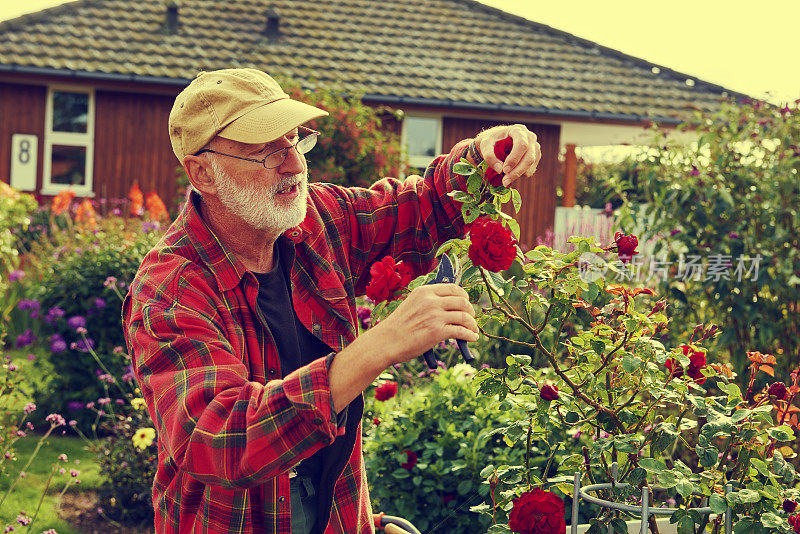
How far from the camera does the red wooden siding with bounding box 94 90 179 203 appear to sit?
12.1 m

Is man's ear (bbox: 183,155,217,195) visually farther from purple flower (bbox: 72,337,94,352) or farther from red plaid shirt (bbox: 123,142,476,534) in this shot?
purple flower (bbox: 72,337,94,352)

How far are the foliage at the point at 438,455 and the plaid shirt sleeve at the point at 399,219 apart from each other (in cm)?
88

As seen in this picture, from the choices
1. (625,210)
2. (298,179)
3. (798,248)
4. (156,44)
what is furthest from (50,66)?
(298,179)

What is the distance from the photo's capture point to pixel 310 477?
2.10 m

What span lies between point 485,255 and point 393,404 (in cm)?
225

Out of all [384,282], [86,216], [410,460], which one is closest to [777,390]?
[384,282]

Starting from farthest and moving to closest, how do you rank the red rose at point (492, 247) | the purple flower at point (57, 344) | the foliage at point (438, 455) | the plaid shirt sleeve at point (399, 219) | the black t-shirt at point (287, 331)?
the purple flower at point (57, 344) < the foliage at point (438, 455) < the plaid shirt sleeve at point (399, 219) < the black t-shirt at point (287, 331) < the red rose at point (492, 247)

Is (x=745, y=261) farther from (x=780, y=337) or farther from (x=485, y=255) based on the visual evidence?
(x=485, y=255)

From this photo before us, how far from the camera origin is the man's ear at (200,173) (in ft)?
6.86

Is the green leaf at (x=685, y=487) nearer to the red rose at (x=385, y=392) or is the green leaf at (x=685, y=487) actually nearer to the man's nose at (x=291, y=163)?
the man's nose at (x=291, y=163)

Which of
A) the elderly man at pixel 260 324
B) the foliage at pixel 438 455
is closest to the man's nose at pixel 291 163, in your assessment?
the elderly man at pixel 260 324

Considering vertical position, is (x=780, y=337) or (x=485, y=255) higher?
(x=485, y=255)

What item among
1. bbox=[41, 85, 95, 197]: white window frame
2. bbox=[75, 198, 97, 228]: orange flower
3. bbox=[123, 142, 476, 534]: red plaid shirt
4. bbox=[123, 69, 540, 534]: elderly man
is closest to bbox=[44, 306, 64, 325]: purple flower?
bbox=[75, 198, 97, 228]: orange flower

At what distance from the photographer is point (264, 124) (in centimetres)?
199
